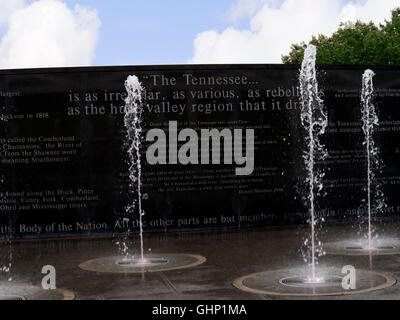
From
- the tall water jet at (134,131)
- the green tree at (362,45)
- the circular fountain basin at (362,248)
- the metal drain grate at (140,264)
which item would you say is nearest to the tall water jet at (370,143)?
the circular fountain basin at (362,248)

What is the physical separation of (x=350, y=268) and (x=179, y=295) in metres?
2.43

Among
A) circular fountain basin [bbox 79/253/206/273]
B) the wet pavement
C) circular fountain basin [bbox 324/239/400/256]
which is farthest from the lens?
circular fountain basin [bbox 324/239/400/256]

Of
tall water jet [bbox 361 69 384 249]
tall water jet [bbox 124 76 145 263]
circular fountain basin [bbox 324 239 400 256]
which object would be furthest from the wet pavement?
tall water jet [bbox 124 76 145 263]

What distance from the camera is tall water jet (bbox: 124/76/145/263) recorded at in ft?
40.3

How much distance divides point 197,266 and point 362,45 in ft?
114

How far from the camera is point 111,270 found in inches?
340

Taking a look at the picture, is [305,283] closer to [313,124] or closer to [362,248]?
[362,248]

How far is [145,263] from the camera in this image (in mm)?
9219

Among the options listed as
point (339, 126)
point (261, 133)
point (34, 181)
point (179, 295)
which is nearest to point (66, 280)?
point (179, 295)

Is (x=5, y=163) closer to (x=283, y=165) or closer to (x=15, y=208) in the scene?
(x=15, y=208)

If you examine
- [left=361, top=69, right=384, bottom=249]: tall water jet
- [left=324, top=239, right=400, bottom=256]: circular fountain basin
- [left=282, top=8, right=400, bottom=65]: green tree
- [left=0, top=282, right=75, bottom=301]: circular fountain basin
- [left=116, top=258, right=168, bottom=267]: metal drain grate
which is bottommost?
[left=0, top=282, right=75, bottom=301]: circular fountain basin

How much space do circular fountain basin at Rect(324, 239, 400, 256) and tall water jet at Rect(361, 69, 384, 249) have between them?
9.60ft

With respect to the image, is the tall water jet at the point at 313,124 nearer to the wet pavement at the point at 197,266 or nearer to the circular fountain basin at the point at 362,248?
the wet pavement at the point at 197,266

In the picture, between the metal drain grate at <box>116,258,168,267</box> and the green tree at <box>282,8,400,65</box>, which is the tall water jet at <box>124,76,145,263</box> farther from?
the green tree at <box>282,8,400,65</box>
